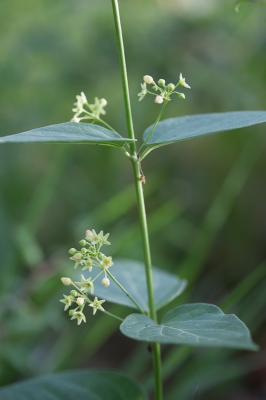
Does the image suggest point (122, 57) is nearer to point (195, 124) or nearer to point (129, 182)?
point (195, 124)

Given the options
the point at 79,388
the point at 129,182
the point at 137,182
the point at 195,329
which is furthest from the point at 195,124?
the point at 129,182

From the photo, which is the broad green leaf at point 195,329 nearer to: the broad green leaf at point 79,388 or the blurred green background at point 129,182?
the broad green leaf at point 79,388

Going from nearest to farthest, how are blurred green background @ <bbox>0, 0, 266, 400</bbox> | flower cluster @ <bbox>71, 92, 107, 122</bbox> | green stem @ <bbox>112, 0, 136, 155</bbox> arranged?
green stem @ <bbox>112, 0, 136, 155</bbox> → flower cluster @ <bbox>71, 92, 107, 122</bbox> → blurred green background @ <bbox>0, 0, 266, 400</bbox>

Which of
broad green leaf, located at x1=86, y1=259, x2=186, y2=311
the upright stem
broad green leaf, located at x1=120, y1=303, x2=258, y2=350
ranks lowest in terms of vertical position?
broad green leaf, located at x1=120, y1=303, x2=258, y2=350

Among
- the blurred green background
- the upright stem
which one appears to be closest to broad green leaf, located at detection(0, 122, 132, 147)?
the upright stem

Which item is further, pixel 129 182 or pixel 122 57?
pixel 129 182

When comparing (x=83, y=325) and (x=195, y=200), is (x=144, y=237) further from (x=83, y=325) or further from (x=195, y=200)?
(x=195, y=200)

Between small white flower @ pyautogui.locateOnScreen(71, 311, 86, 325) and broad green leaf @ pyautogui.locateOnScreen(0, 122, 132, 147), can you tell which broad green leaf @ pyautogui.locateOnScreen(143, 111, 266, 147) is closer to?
broad green leaf @ pyautogui.locateOnScreen(0, 122, 132, 147)

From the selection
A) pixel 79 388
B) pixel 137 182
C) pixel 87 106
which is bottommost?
pixel 79 388

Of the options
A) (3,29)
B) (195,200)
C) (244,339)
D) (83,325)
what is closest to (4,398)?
(244,339)
